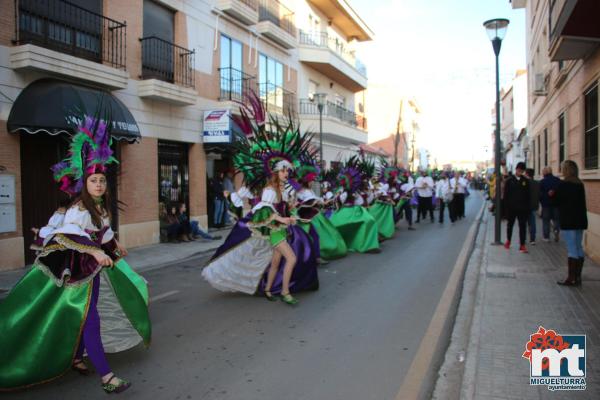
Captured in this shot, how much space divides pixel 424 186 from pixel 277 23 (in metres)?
9.59

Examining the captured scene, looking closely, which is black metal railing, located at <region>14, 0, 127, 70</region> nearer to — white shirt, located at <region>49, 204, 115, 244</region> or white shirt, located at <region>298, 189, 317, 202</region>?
white shirt, located at <region>298, 189, 317, 202</region>

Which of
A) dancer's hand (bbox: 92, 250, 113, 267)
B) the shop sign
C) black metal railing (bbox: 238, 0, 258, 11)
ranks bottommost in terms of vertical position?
dancer's hand (bbox: 92, 250, 113, 267)

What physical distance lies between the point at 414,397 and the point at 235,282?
3499 mm

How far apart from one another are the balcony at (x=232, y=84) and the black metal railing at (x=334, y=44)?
696 cm

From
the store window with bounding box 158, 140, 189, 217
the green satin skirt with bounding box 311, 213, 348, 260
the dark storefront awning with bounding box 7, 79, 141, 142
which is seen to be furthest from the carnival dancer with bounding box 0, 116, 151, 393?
the store window with bounding box 158, 140, 189, 217

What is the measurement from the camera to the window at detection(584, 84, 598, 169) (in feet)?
32.2

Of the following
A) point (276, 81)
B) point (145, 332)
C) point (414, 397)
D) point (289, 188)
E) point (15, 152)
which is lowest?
point (414, 397)

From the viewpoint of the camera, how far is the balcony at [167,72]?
1327 centimetres

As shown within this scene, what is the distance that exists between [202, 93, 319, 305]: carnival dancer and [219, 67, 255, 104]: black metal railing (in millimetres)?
10313

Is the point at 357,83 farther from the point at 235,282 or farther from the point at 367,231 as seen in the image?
the point at 235,282

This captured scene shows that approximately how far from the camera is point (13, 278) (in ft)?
29.3

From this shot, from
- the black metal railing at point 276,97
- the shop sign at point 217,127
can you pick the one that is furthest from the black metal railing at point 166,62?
the black metal railing at point 276,97

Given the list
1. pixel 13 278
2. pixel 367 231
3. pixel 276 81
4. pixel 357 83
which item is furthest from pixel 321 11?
pixel 13 278

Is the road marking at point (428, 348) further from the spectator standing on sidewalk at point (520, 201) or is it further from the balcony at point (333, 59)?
the balcony at point (333, 59)
